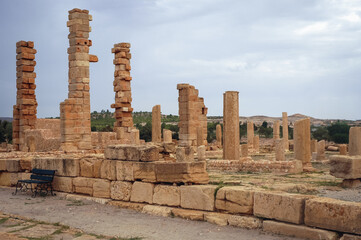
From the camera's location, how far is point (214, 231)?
759 centimetres

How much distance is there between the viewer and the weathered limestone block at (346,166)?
10.4 meters

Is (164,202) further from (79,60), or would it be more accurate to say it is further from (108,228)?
(79,60)

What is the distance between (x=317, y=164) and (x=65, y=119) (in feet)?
38.5

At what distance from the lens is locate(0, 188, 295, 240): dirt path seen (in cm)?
741

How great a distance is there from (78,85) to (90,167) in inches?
343

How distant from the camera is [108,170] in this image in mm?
10414

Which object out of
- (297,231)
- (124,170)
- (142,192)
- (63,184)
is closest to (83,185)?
(63,184)

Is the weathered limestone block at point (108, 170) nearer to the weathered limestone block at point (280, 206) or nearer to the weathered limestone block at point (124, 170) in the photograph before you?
the weathered limestone block at point (124, 170)

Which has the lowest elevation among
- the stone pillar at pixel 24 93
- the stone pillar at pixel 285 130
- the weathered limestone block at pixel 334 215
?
the weathered limestone block at pixel 334 215

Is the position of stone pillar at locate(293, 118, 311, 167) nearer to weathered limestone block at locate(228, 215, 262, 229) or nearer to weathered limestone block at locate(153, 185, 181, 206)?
weathered limestone block at locate(153, 185, 181, 206)

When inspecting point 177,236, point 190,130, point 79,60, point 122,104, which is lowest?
point 177,236

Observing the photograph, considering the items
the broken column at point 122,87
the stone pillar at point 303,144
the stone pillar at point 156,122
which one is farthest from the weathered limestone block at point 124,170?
the stone pillar at point 156,122

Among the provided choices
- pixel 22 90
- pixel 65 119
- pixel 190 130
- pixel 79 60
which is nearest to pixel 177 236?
pixel 65 119

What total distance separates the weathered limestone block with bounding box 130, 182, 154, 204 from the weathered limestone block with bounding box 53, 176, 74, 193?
2.32 metres
